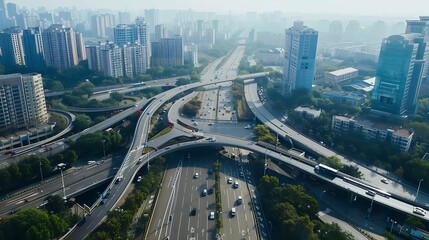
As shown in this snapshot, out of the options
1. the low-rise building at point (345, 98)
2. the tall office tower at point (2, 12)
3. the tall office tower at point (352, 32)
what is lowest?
the low-rise building at point (345, 98)

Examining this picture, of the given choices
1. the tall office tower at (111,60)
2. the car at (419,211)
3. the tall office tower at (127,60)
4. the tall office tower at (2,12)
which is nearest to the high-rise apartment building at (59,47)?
the tall office tower at (111,60)

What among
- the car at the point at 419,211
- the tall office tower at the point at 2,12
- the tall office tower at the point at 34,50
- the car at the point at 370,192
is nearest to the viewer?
the car at the point at 419,211

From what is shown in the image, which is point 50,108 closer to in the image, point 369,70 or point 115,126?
point 115,126

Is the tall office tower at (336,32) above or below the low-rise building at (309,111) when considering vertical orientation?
above

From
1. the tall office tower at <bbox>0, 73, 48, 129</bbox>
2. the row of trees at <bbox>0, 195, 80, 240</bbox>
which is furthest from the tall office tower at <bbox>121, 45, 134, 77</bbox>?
the row of trees at <bbox>0, 195, 80, 240</bbox>

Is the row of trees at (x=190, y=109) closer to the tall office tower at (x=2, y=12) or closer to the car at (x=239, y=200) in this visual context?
the car at (x=239, y=200)

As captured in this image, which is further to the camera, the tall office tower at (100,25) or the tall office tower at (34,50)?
the tall office tower at (100,25)

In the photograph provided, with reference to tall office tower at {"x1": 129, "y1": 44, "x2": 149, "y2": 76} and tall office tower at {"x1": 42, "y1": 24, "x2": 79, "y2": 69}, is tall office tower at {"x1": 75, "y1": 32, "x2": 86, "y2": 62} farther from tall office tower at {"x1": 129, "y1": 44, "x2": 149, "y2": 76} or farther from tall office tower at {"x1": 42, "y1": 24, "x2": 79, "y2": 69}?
A: tall office tower at {"x1": 129, "y1": 44, "x2": 149, "y2": 76}
